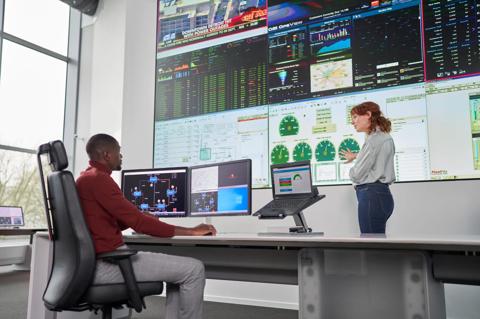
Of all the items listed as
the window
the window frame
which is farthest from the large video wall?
the window

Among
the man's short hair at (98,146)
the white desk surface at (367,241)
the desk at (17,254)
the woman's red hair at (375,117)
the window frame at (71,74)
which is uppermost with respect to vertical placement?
the window frame at (71,74)

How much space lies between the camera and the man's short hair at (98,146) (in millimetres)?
2102

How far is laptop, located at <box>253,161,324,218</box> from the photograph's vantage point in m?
2.39

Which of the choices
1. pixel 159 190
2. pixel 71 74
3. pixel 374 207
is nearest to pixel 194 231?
pixel 159 190

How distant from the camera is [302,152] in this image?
3.86 meters

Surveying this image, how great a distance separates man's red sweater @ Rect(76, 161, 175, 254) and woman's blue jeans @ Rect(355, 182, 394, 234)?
5.04ft

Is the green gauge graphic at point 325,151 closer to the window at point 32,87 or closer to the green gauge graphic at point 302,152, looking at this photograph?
the green gauge graphic at point 302,152

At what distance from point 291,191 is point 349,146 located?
4.18ft

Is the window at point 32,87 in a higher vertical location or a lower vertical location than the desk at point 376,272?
higher

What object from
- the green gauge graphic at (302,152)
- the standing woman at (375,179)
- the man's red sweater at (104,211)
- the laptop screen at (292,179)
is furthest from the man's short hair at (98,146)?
the green gauge graphic at (302,152)

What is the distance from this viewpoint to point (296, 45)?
3.96m

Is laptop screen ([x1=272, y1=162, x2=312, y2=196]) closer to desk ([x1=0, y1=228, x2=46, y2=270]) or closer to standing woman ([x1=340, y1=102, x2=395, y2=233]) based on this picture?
standing woman ([x1=340, y1=102, x2=395, y2=233])

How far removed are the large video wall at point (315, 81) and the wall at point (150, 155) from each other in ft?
0.42

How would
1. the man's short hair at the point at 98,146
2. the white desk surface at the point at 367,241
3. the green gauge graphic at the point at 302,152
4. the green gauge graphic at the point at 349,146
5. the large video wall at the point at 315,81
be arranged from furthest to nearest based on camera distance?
the green gauge graphic at the point at 302,152, the green gauge graphic at the point at 349,146, the large video wall at the point at 315,81, the man's short hair at the point at 98,146, the white desk surface at the point at 367,241
